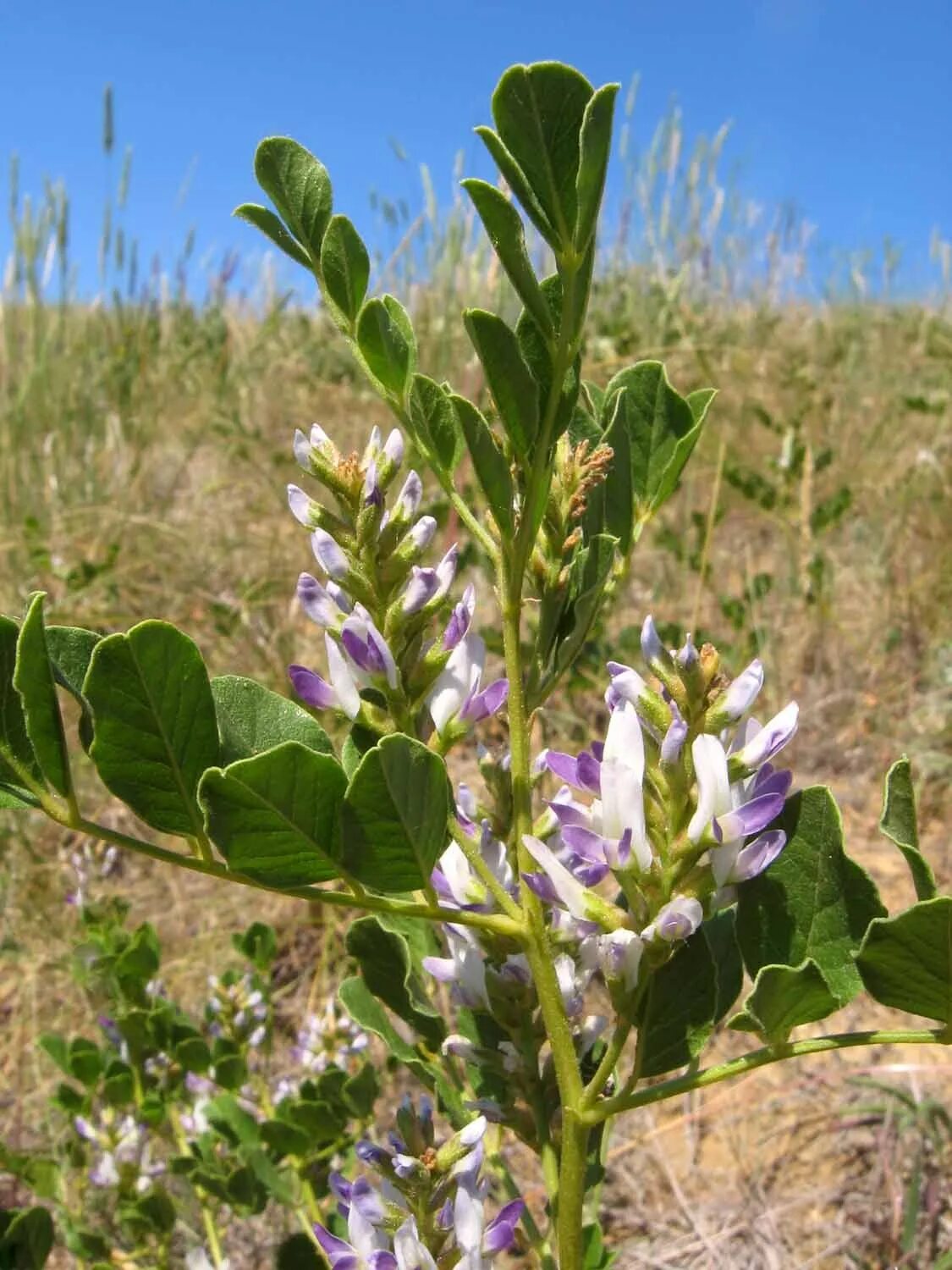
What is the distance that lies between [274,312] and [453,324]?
23.2 inches

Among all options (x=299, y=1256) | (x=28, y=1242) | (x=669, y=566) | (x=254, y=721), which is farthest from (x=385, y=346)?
(x=669, y=566)

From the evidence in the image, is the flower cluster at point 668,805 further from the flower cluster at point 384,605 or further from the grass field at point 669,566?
the grass field at point 669,566

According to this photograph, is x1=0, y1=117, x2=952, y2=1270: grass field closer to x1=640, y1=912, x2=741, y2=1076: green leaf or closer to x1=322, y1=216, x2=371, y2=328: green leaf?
x1=640, y1=912, x2=741, y2=1076: green leaf

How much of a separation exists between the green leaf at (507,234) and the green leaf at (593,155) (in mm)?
25

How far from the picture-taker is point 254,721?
1.65ft

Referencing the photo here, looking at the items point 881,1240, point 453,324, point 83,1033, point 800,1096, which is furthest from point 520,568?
point 453,324

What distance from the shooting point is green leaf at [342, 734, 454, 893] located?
421 mm

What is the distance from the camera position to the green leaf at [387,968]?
2.22 ft

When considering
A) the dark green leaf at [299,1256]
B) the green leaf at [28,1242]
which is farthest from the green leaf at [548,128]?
the green leaf at [28,1242]

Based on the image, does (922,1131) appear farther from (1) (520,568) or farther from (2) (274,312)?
(2) (274,312)

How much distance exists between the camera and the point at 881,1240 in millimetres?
1172

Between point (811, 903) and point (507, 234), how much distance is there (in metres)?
0.31

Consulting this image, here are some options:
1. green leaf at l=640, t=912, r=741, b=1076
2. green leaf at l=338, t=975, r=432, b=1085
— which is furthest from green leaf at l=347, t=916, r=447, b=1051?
green leaf at l=640, t=912, r=741, b=1076

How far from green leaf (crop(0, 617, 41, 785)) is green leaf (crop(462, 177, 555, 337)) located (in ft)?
0.82
